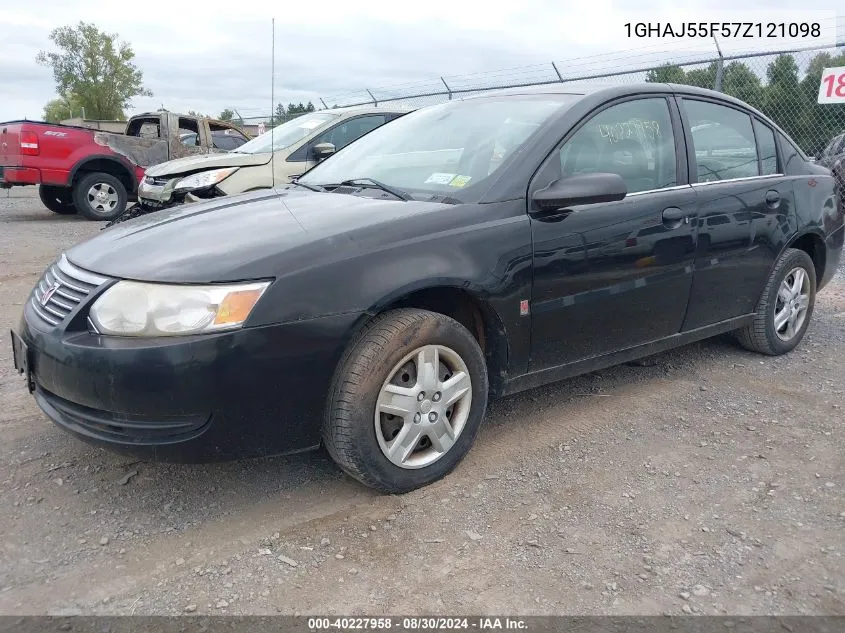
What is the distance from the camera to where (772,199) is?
4086mm

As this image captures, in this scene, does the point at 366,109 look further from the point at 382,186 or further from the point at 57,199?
the point at 57,199

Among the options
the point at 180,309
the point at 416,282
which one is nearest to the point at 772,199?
the point at 416,282

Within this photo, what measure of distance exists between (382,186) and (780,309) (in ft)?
8.91

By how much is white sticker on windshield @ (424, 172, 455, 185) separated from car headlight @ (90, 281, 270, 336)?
1068 millimetres

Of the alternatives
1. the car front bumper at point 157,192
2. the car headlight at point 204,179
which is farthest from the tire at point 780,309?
the car front bumper at point 157,192

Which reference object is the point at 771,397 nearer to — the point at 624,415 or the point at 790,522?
the point at 624,415

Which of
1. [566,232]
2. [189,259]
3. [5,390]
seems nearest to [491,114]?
[566,232]

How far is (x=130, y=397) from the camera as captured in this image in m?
2.34

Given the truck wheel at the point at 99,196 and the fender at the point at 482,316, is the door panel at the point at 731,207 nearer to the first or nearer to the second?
the fender at the point at 482,316

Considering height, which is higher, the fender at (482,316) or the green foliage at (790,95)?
the green foliage at (790,95)

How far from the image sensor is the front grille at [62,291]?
2527 mm

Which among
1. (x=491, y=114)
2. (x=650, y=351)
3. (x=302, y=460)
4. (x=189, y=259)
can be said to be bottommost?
(x=302, y=460)

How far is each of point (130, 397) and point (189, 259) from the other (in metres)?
0.51

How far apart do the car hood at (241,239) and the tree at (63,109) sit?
2065 inches
